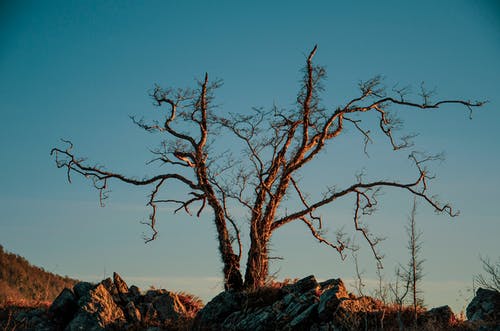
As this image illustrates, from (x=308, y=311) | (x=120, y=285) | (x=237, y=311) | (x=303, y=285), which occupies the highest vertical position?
(x=120, y=285)

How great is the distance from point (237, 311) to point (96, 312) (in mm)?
4300

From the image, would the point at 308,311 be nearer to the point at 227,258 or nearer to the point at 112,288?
the point at 227,258

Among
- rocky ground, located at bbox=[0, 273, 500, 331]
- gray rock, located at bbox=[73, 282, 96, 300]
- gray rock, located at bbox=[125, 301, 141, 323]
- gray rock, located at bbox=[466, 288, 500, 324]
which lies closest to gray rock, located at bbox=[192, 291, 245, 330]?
rocky ground, located at bbox=[0, 273, 500, 331]

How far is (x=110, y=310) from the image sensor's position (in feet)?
51.9

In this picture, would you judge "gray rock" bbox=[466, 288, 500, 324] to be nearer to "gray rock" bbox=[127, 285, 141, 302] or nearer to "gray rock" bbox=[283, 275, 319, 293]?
"gray rock" bbox=[283, 275, 319, 293]

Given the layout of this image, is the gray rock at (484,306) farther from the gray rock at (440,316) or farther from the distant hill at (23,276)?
the distant hill at (23,276)

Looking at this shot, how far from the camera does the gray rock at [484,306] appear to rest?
1458cm

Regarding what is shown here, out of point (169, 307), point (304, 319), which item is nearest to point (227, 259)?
point (169, 307)

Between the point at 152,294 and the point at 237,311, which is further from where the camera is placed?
the point at 152,294

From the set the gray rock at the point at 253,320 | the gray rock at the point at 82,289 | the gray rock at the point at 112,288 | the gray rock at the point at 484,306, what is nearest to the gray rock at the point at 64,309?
the gray rock at the point at 82,289

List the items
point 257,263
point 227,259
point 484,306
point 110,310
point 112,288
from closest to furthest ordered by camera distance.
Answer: point 484,306 < point 110,310 < point 112,288 < point 257,263 < point 227,259

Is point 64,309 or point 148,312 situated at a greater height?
point 64,309

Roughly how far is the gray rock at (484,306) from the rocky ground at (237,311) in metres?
0.03

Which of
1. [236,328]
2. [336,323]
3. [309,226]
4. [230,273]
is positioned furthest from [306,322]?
[309,226]
